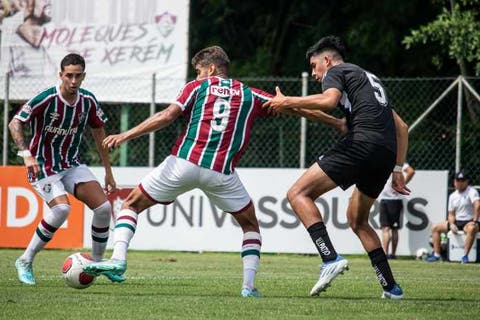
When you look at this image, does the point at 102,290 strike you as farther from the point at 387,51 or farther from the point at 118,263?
the point at 387,51

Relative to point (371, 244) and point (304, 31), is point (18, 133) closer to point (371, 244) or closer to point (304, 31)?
point (371, 244)

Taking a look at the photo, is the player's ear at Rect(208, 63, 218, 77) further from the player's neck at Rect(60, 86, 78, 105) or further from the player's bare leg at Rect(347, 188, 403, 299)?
the player's neck at Rect(60, 86, 78, 105)

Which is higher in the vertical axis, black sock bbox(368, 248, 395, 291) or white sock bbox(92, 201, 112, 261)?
black sock bbox(368, 248, 395, 291)

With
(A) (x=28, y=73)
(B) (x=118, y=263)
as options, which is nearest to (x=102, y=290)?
(B) (x=118, y=263)

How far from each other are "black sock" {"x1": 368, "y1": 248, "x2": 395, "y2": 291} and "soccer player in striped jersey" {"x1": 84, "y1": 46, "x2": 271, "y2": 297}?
1.03 m

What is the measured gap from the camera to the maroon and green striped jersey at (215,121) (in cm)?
893

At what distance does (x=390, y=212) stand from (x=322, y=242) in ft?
26.7

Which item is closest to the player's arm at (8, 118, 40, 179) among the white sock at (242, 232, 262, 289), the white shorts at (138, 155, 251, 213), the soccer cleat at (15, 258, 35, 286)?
the soccer cleat at (15, 258, 35, 286)

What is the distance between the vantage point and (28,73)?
20.3 metres

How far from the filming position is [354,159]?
895 centimetres

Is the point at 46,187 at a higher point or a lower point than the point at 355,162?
lower

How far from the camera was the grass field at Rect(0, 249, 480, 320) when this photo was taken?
25.3ft

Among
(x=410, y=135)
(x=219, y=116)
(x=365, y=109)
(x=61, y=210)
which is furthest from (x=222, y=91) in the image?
(x=410, y=135)

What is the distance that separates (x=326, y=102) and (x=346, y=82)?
1.72ft
